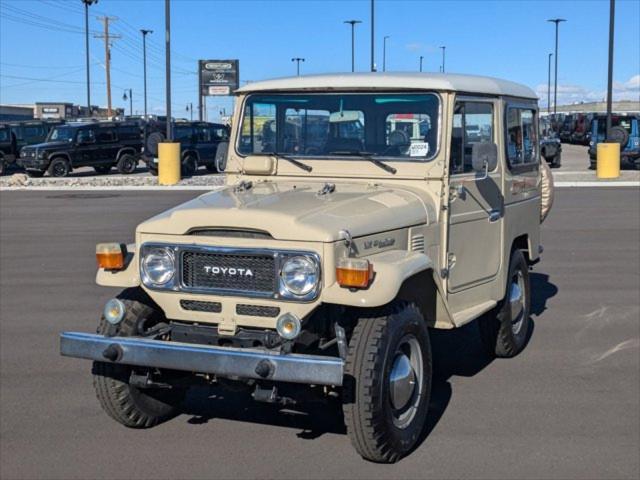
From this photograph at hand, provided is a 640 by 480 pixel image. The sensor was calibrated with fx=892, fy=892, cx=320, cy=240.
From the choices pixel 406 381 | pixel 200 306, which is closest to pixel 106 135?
pixel 200 306

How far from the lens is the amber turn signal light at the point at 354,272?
454cm

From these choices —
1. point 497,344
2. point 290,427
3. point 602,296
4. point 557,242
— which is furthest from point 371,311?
point 557,242

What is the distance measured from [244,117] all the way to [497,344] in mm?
2692

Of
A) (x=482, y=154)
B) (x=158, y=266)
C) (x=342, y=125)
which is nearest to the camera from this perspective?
(x=158, y=266)

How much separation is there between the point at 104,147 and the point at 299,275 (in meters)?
29.1

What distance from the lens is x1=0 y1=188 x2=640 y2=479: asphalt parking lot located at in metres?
4.96

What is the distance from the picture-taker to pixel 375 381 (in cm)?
461

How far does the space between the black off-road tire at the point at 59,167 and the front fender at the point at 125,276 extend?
27.6 meters

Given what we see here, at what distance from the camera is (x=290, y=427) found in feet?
18.4

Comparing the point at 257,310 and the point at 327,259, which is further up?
the point at 327,259

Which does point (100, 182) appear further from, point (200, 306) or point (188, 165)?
point (200, 306)

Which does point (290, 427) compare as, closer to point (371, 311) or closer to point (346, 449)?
point (346, 449)

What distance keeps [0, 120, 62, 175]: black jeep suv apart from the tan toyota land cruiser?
2981 cm

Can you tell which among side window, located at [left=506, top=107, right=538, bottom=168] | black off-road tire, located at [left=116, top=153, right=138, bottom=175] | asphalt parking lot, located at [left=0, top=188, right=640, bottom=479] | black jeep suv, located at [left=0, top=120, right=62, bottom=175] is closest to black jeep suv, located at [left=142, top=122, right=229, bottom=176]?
black off-road tire, located at [left=116, top=153, right=138, bottom=175]
